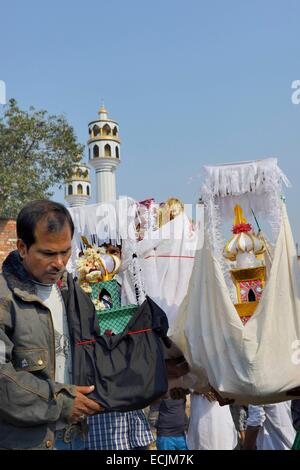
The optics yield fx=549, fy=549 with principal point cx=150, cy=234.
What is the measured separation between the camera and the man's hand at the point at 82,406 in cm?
207

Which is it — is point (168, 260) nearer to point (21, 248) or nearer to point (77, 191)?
point (21, 248)

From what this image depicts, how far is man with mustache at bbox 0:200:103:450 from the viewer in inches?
76.6

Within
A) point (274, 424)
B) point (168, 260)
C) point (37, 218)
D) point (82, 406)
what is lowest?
point (274, 424)

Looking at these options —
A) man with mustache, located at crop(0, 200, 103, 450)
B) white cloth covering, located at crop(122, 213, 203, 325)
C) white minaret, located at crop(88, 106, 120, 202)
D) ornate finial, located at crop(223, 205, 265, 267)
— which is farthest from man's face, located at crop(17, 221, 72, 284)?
white minaret, located at crop(88, 106, 120, 202)

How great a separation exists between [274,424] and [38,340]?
376cm

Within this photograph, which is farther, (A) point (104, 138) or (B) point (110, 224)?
→ (A) point (104, 138)

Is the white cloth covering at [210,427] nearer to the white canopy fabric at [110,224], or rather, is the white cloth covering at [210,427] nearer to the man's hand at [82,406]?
the white canopy fabric at [110,224]

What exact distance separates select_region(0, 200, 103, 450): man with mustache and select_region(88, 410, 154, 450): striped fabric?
169cm

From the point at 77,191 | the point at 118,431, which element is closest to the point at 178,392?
the point at 118,431

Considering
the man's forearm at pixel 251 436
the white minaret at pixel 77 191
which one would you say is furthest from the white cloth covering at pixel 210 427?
the white minaret at pixel 77 191

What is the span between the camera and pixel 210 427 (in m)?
4.98

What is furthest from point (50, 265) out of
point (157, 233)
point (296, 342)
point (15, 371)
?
point (157, 233)

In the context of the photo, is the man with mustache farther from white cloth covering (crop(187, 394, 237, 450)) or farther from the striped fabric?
white cloth covering (crop(187, 394, 237, 450))
